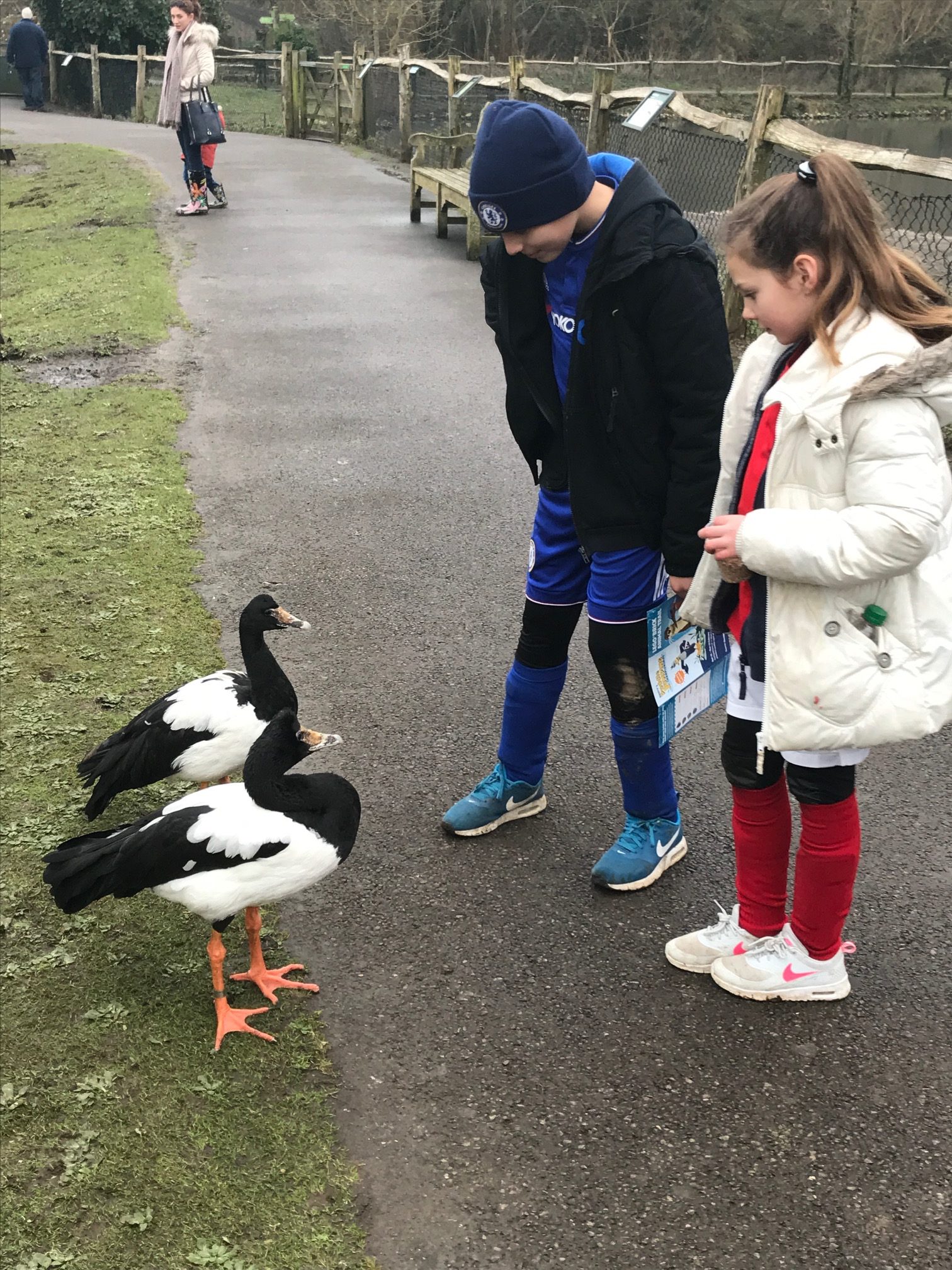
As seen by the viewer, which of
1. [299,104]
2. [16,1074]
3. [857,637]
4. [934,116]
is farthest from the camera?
[934,116]

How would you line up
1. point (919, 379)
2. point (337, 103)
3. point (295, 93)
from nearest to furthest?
point (919, 379), point (337, 103), point (295, 93)

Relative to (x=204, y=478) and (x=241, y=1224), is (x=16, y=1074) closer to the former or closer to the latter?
(x=241, y=1224)

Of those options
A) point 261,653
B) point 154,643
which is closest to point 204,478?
point 154,643

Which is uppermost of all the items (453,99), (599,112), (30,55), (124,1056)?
(30,55)

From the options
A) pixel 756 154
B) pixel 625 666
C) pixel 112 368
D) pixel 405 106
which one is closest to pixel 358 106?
pixel 405 106

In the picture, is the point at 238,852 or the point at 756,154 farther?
the point at 756,154

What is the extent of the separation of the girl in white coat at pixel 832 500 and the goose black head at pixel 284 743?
3.79ft

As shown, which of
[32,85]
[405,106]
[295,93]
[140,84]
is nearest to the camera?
[405,106]

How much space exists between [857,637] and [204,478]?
5.28m

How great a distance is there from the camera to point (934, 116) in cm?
3484

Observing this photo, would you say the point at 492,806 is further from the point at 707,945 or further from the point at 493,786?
the point at 707,945

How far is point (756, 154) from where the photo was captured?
9.23 m

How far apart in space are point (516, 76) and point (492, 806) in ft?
42.6

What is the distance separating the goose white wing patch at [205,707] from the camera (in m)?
3.82
